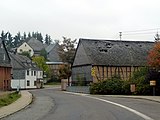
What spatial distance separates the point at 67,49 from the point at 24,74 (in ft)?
50.6

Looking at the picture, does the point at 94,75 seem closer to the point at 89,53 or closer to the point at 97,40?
the point at 89,53

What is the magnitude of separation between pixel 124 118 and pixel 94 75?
44.1 m

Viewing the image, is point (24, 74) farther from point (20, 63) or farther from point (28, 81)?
point (20, 63)

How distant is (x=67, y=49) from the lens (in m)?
86.5

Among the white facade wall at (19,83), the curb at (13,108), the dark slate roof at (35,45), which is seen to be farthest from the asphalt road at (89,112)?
the dark slate roof at (35,45)

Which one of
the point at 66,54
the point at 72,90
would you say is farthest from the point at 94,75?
the point at 66,54

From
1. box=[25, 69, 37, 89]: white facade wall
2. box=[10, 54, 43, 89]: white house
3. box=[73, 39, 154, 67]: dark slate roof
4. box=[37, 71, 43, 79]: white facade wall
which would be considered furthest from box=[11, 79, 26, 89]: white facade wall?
box=[73, 39, 154, 67]: dark slate roof

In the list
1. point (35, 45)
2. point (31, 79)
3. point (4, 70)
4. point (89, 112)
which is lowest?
point (89, 112)

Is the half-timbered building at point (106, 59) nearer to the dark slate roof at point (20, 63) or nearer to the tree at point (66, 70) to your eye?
the tree at point (66, 70)

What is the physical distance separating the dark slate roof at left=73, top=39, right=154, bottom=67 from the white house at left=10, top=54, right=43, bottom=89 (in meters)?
26.7

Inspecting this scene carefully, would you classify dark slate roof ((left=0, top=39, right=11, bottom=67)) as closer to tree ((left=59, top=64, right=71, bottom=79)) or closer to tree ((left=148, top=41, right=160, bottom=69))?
tree ((left=59, top=64, right=71, bottom=79))

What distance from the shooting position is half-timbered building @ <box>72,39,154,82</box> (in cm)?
6438

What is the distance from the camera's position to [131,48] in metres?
72.1

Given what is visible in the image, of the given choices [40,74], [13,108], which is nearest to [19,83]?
[40,74]
